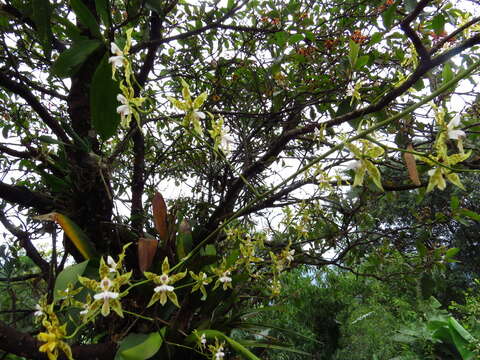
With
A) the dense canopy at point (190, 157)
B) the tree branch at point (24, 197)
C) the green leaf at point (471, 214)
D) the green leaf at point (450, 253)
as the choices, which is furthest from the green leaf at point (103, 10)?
the green leaf at point (450, 253)

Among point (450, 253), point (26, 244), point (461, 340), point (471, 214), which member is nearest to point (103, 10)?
point (26, 244)

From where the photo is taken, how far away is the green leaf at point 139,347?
56 centimetres

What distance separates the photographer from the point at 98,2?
0.48 m

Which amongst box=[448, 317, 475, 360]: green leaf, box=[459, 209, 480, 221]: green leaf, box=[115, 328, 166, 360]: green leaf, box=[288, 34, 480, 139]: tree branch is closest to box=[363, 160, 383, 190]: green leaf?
box=[288, 34, 480, 139]: tree branch

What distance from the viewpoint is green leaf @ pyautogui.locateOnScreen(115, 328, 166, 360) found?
56cm

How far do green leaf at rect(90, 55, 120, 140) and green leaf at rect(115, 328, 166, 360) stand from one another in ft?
1.12

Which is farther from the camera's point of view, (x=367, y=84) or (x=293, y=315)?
(x=293, y=315)

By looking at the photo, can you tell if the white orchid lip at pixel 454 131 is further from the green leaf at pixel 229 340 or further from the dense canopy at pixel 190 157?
the green leaf at pixel 229 340

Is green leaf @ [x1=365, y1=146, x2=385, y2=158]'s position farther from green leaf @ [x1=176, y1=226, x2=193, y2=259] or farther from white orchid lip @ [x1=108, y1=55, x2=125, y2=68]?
green leaf @ [x1=176, y1=226, x2=193, y2=259]

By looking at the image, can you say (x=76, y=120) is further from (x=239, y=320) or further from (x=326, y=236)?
(x=326, y=236)

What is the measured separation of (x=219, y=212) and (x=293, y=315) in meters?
1.18

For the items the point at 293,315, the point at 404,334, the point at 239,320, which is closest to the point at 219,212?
the point at 239,320

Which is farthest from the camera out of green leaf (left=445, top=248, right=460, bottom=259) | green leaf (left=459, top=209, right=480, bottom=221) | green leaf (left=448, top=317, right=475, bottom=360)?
green leaf (left=448, top=317, right=475, bottom=360)

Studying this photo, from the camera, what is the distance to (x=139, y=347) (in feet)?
1.91
